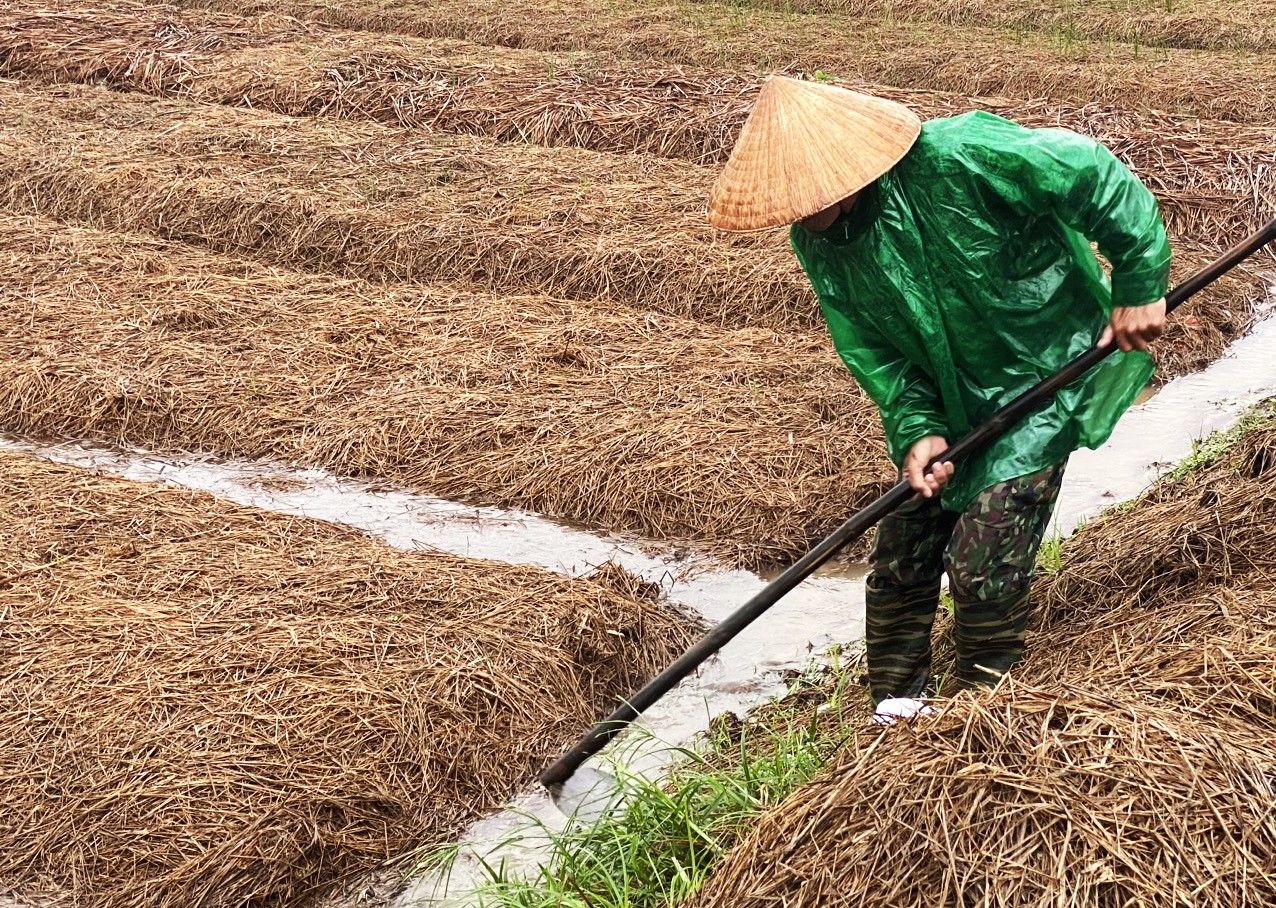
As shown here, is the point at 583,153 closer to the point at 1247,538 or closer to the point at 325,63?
the point at 325,63

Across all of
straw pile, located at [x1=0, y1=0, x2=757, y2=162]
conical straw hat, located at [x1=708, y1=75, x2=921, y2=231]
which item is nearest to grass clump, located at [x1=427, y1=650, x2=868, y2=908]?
conical straw hat, located at [x1=708, y1=75, x2=921, y2=231]

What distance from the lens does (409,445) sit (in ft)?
17.7

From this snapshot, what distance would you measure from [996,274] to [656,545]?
2166 millimetres

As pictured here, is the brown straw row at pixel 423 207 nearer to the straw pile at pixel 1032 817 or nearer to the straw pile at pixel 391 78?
the straw pile at pixel 391 78

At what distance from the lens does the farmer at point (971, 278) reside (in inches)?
109

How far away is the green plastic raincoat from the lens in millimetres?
2746

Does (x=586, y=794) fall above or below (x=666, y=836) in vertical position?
below

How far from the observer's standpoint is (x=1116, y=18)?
39.8 ft

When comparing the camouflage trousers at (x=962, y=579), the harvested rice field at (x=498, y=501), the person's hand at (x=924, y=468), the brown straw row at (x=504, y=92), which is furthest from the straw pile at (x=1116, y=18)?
the person's hand at (x=924, y=468)

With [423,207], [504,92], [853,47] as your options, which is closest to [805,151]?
[423,207]

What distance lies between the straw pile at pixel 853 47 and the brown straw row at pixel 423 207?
9.45ft

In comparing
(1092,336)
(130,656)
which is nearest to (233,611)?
(130,656)

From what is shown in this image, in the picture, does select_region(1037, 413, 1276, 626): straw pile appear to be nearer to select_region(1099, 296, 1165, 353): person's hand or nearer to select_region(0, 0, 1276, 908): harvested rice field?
select_region(0, 0, 1276, 908): harvested rice field

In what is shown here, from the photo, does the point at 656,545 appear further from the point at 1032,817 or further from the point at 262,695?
the point at 1032,817
